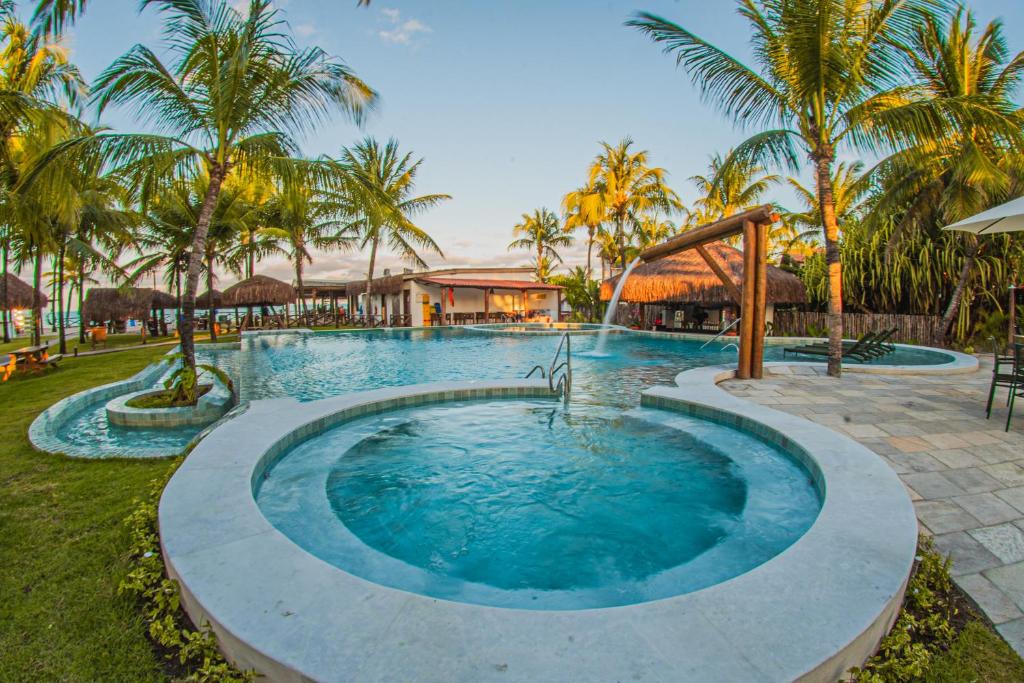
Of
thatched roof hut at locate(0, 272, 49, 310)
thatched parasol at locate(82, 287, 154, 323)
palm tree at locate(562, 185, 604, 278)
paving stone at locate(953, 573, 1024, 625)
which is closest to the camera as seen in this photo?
paving stone at locate(953, 573, 1024, 625)

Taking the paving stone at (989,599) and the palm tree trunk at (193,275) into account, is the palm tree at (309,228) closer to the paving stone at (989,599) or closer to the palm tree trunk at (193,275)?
the palm tree trunk at (193,275)

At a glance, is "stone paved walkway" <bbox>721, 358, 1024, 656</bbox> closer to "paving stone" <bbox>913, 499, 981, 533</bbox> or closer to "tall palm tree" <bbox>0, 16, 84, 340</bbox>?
"paving stone" <bbox>913, 499, 981, 533</bbox>

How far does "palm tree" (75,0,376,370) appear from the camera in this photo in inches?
252

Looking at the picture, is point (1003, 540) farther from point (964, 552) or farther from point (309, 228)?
point (309, 228)

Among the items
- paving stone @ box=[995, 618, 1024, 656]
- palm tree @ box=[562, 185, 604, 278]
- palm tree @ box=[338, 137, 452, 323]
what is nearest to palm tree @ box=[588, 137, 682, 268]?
palm tree @ box=[562, 185, 604, 278]

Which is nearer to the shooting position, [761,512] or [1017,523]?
[1017,523]

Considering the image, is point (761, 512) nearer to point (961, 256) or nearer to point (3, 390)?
point (3, 390)

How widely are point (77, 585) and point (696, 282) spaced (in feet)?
57.1

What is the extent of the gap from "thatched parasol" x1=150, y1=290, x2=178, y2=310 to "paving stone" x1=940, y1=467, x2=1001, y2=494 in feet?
92.0

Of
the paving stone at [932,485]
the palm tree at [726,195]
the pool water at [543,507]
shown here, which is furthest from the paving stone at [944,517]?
the palm tree at [726,195]

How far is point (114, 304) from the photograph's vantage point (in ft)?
76.0

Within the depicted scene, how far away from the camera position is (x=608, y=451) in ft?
16.3

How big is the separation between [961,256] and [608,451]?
556 inches

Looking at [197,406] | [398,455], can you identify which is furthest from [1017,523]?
[197,406]
